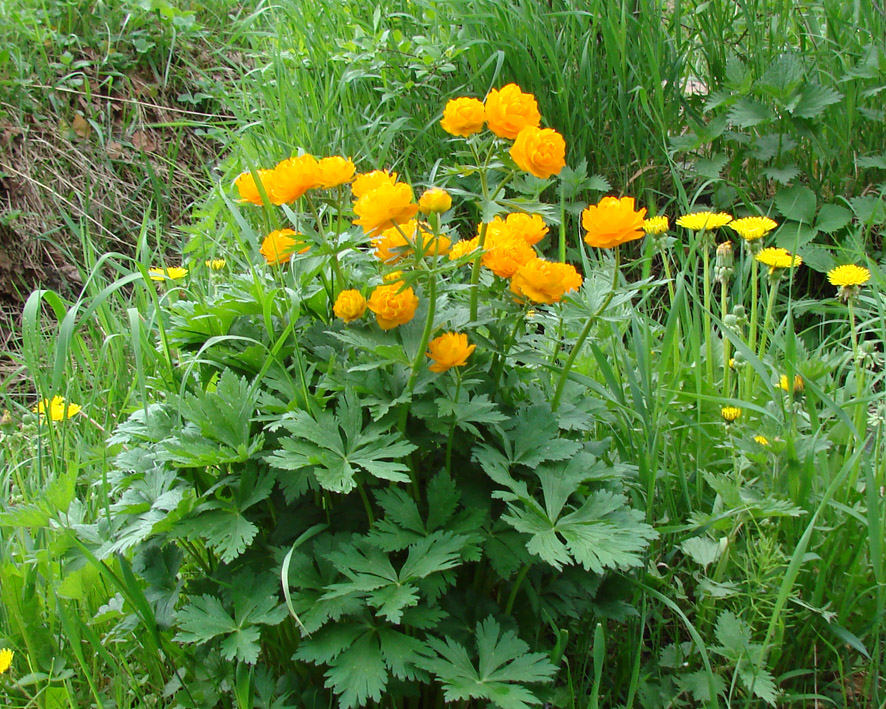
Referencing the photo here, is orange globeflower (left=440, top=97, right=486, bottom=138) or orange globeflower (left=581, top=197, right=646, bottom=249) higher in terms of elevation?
orange globeflower (left=440, top=97, right=486, bottom=138)

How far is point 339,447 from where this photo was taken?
3.40ft

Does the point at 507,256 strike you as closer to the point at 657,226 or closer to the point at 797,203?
the point at 657,226

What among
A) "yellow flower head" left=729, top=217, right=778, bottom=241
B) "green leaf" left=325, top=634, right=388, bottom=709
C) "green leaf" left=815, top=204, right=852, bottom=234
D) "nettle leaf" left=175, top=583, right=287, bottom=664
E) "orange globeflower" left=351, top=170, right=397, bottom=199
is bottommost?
"green leaf" left=815, top=204, right=852, bottom=234

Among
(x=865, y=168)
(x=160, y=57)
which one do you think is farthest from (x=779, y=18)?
(x=160, y=57)

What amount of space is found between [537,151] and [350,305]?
344mm

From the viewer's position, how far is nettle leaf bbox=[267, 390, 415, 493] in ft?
3.23

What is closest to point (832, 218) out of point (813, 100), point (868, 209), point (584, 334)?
point (868, 209)

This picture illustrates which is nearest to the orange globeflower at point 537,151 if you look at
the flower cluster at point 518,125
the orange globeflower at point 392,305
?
the flower cluster at point 518,125

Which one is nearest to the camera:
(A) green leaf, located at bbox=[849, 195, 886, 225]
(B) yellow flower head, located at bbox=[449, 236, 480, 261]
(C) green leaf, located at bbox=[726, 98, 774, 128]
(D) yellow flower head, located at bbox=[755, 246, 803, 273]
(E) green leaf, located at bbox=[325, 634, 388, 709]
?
(E) green leaf, located at bbox=[325, 634, 388, 709]

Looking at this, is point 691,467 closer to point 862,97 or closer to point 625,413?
point 625,413

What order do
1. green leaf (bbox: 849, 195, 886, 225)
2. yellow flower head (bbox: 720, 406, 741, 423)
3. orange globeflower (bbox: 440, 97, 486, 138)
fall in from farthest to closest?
green leaf (bbox: 849, 195, 886, 225) → yellow flower head (bbox: 720, 406, 741, 423) → orange globeflower (bbox: 440, 97, 486, 138)

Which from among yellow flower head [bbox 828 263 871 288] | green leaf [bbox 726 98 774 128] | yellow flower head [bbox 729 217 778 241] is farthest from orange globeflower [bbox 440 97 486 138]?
green leaf [bbox 726 98 774 128]

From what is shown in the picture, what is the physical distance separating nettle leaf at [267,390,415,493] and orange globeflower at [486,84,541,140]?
1.37 feet

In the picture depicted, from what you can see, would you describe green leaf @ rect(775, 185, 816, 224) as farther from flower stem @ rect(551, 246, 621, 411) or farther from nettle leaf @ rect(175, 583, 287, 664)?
nettle leaf @ rect(175, 583, 287, 664)
